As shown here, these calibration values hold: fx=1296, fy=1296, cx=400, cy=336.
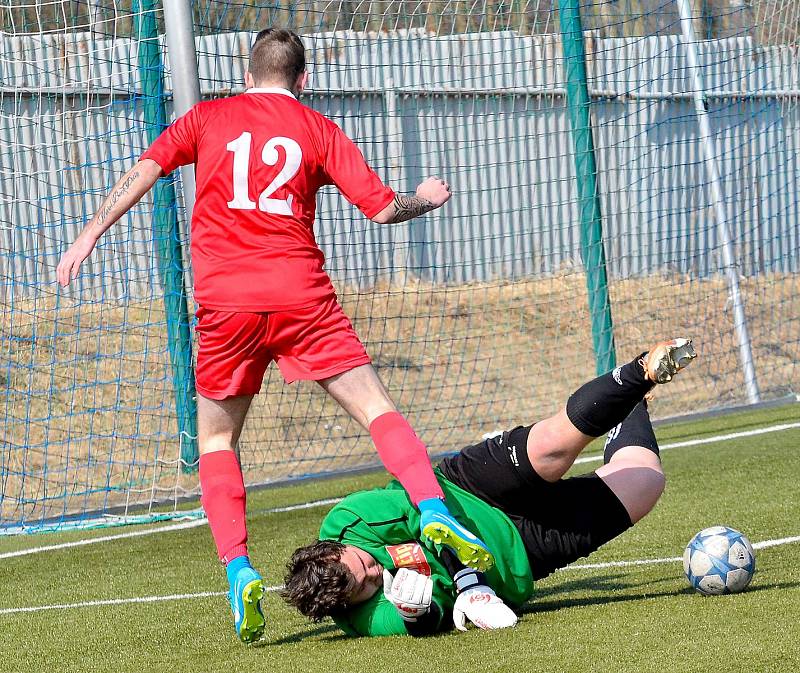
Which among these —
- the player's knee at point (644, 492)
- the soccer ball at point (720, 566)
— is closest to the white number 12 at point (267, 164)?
the player's knee at point (644, 492)

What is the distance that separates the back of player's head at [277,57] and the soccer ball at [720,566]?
7.24 feet

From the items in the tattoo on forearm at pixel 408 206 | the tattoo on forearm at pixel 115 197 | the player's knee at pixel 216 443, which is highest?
the tattoo on forearm at pixel 115 197

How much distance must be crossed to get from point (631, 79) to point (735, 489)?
434 centimetres

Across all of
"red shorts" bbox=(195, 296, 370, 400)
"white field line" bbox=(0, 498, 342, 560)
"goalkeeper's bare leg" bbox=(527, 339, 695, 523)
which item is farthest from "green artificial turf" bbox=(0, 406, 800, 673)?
"red shorts" bbox=(195, 296, 370, 400)

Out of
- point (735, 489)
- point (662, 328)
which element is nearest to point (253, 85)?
point (735, 489)

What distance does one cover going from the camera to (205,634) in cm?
455

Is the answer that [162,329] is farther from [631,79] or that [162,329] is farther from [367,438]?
[631,79]

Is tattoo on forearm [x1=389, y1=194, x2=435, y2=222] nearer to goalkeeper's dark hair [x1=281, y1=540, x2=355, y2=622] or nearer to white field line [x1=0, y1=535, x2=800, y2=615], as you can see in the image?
goalkeeper's dark hair [x1=281, y1=540, x2=355, y2=622]

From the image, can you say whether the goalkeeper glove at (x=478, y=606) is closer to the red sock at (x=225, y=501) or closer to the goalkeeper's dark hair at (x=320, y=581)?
the goalkeeper's dark hair at (x=320, y=581)

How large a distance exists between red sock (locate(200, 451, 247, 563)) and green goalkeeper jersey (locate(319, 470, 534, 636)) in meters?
0.30

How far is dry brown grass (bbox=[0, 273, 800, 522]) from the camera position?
30.2ft

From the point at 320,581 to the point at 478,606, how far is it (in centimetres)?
52

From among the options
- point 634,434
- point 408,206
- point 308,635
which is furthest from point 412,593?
point 408,206

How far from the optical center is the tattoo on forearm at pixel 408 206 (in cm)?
455
